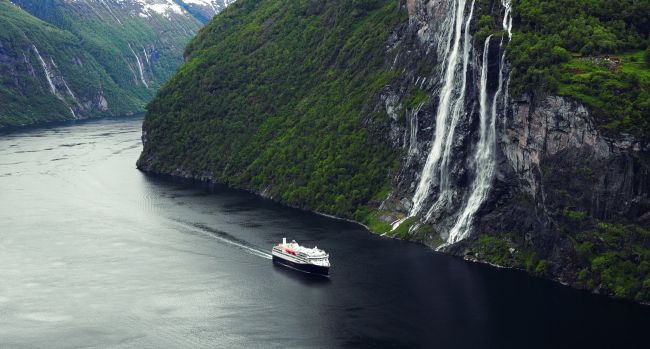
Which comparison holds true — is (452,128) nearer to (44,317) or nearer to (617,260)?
(617,260)

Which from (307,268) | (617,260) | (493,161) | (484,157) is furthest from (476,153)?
(307,268)

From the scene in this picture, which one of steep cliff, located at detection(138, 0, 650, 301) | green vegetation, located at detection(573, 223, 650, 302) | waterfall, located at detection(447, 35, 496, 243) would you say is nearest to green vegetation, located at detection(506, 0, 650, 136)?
steep cliff, located at detection(138, 0, 650, 301)

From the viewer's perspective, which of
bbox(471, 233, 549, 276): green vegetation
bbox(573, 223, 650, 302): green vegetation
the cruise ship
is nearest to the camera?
bbox(573, 223, 650, 302): green vegetation

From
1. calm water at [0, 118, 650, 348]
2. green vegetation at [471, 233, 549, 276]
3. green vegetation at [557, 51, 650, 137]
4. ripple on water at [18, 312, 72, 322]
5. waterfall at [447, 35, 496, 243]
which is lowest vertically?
ripple on water at [18, 312, 72, 322]

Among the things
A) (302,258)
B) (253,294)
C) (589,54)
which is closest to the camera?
(253,294)

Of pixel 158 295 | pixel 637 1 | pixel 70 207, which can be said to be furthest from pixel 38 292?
pixel 637 1

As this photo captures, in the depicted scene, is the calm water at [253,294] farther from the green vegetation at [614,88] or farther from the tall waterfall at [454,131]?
the green vegetation at [614,88]

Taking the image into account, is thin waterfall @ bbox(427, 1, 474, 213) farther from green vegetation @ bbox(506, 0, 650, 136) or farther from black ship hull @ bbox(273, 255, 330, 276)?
black ship hull @ bbox(273, 255, 330, 276)
